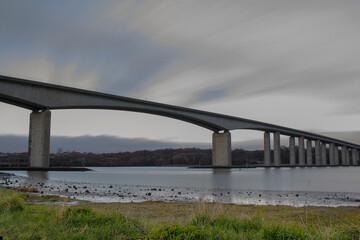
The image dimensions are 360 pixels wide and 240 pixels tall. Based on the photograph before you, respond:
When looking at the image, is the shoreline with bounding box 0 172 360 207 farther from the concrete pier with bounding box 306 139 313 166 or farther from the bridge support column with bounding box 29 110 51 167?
the concrete pier with bounding box 306 139 313 166

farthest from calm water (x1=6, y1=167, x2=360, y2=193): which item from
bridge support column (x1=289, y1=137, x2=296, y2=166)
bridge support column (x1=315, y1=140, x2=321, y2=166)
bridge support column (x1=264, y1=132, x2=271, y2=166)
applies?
bridge support column (x1=315, y1=140, x2=321, y2=166)

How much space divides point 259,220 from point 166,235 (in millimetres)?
2064

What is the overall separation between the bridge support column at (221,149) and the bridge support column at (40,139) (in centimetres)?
3866

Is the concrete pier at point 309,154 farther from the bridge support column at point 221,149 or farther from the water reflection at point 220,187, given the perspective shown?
the water reflection at point 220,187

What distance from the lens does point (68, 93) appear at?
49.6 meters

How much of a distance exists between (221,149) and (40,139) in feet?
134

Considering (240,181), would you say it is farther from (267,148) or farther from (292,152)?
(292,152)

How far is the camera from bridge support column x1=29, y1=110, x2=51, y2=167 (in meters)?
46.4

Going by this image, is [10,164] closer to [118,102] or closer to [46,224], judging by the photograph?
[118,102]

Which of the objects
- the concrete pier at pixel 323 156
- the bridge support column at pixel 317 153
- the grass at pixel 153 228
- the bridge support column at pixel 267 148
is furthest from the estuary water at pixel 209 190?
the concrete pier at pixel 323 156

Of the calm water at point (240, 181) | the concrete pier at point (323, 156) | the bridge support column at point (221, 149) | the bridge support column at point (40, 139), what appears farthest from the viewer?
the concrete pier at point (323, 156)

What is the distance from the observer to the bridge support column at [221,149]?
73.1m

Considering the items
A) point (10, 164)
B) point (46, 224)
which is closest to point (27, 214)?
point (46, 224)

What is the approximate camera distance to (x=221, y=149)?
2931 inches
